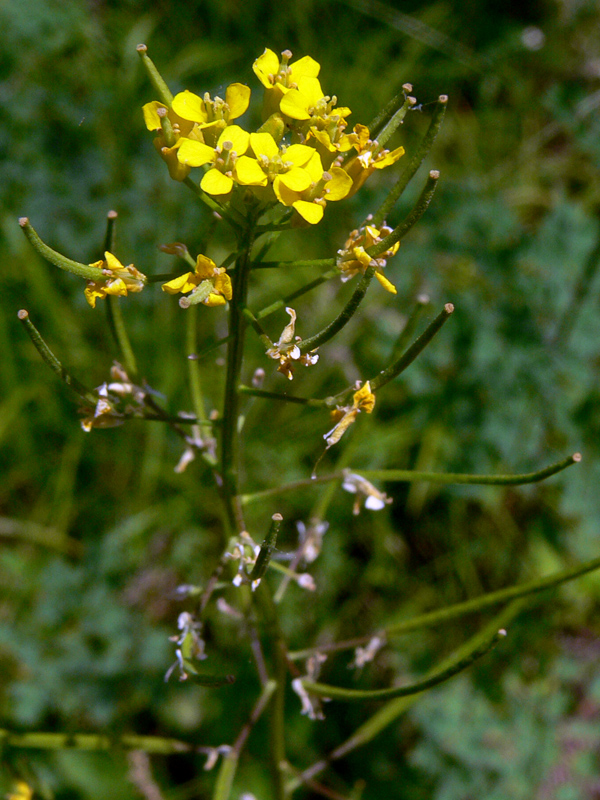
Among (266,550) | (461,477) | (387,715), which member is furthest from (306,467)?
(266,550)

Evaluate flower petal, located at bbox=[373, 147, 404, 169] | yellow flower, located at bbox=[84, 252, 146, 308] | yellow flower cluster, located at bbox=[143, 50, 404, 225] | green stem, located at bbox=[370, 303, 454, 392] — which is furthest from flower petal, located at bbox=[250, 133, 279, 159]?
green stem, located at bbox=[370, 303, 454, 392]

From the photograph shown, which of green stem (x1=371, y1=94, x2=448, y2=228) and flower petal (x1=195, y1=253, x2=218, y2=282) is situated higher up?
green stem (x1=371, y1=94, x2=448, y2=228)

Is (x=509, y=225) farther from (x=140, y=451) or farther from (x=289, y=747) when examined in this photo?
(x=289, y=747)

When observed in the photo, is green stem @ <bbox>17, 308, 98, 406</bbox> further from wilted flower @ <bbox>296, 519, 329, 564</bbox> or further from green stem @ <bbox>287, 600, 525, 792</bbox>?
green stem @ <bbox>287, 600, 525, 792</bbox>

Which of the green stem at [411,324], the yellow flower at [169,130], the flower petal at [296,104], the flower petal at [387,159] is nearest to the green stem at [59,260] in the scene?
the yellow flower at [169,130]

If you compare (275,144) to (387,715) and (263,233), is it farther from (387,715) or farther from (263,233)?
(387,715)

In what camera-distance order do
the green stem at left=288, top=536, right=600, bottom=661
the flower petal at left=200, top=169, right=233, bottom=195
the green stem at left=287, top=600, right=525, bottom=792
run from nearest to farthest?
the flower petal at left=200, top=169, right=233, bottom=195, the green stem at left=288, top=536, right=600, bottom=661, the green stem at left=287, top=600, right=525, bottom=792
